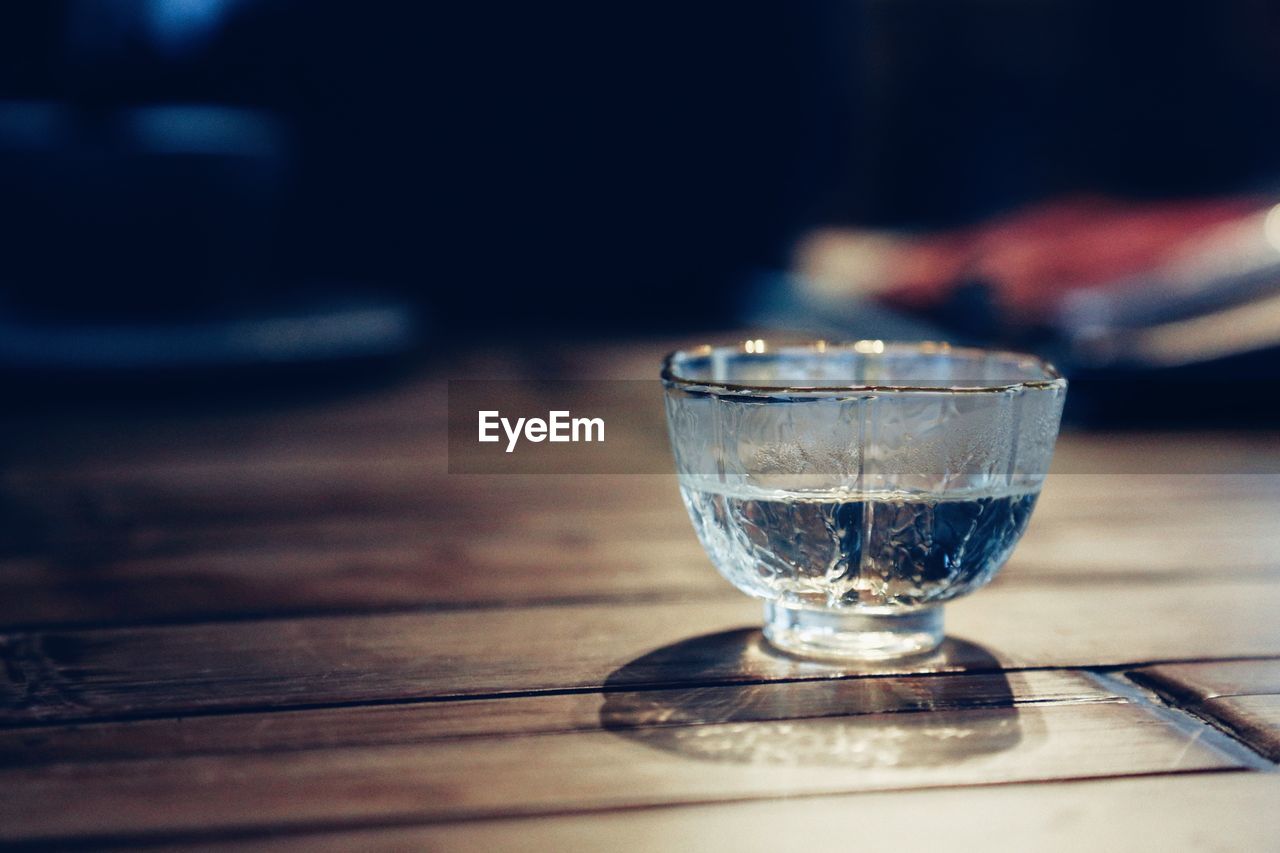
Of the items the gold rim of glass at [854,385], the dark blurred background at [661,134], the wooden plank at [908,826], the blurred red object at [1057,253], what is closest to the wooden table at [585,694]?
the wooden plank at [908,826]

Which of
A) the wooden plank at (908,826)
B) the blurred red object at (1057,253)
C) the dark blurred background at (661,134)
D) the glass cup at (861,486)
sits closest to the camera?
the wooden plank at (908,826)

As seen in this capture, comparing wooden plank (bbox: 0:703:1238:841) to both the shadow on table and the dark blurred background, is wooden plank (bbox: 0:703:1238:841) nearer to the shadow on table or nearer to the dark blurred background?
the shadow on table

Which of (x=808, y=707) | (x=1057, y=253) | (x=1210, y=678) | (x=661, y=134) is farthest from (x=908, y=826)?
(x=661, y=134)

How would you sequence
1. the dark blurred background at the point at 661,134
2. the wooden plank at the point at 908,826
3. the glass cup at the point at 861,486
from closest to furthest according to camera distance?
the wooden plank at the point at 908,826, the glass cup at the point at 861,486, the dark blurred background at the point at 661,134

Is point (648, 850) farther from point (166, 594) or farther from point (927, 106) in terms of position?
point (927, 106)

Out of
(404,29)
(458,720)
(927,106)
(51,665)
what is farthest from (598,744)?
(927,106)

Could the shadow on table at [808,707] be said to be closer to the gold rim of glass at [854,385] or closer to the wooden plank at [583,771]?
the wooden plank at [583,771]

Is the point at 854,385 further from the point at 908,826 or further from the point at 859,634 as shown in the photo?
the point at 908,826
